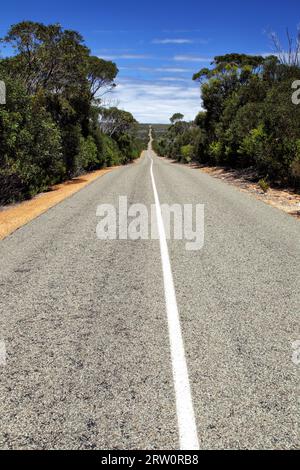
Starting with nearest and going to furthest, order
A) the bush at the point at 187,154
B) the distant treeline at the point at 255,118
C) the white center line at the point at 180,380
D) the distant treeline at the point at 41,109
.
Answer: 1. the white center line at the point at 180,380
2. the distant treeline at the point at 41,109
3. the distant treeline at the point at 255,118
4. the bush at the point at 187,154

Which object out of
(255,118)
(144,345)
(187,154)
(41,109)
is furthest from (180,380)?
(187,154)

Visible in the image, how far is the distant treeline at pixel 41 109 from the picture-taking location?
15016 millimetres

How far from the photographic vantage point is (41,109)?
17828 millimetres

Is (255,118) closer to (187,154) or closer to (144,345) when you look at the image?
(144,345)

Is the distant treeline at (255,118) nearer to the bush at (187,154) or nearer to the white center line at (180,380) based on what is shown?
the bush at (187,154)

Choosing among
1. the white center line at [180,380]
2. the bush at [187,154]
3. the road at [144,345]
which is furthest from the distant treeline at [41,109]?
the bush at [187,154]

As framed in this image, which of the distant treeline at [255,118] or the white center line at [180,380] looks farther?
the distant treeline at [255,118]

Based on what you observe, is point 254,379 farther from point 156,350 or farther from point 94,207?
point 94,207

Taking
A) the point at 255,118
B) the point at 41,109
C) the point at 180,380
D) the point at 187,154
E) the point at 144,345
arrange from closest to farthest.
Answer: the point at 180,380, the point at 144,345, the point at 41,109, the point at 255,118, the point at 187,154

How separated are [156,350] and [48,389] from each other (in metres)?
1.13

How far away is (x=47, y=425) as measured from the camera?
115 inches

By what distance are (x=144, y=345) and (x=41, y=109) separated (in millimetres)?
16059

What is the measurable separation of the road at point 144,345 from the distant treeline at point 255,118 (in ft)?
40.4

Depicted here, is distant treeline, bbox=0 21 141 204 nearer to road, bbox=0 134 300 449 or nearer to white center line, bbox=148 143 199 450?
road, bbox=0 134 300 449
